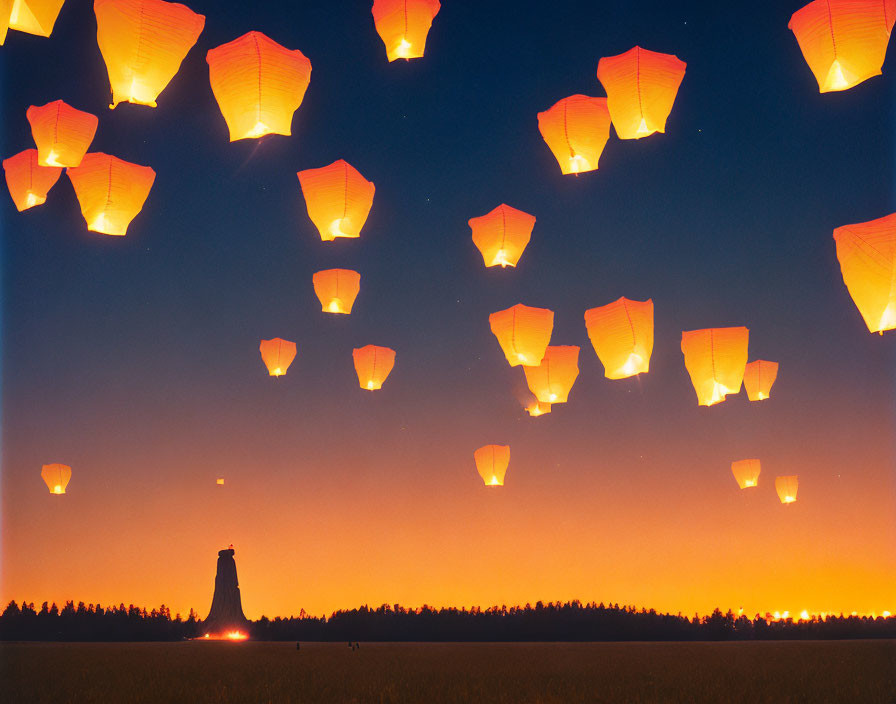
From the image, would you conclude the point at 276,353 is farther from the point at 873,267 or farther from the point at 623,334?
the point at 873,267

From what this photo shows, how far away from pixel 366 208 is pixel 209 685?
15.8 feet

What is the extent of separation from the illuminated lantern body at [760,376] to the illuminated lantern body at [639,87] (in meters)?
4.87

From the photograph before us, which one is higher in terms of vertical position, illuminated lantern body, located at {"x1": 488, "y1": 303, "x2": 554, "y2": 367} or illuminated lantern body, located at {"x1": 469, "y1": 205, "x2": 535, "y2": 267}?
illuminated lantern body, located at {"x1": 469, "y1": 205, "x2": 535, "y2": 267}

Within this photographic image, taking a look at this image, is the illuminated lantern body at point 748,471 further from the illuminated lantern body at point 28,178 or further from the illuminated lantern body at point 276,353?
the illuminated lantern body at point 28,178

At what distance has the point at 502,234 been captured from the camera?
9062mm

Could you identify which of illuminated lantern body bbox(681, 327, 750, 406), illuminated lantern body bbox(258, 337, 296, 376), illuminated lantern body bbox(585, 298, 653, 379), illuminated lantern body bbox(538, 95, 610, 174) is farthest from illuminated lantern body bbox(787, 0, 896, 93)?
illuminated lantern body bbox(258, 337, 296, 376)

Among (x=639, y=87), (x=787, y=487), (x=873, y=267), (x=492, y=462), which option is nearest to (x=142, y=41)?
(x=639, y=87)

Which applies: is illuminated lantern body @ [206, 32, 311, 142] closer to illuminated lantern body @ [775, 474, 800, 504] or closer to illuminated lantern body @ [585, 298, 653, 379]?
illuminated lantern body @ [585, 298, 653, 379]

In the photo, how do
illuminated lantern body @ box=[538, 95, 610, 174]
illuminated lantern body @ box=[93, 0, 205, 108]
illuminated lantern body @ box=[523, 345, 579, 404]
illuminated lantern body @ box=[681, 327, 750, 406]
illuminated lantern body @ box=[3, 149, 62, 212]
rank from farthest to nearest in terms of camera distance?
illuminated lantern body @ box=[523, 345, 579, 404] → illuminated lantern body @ box=[681, 327, 750, 406] → illuminated lantern body @ box=[3, 149, 62, 212] → illuminated lantern body @ box=[538, 95, 610, 174] → illuminated lantern body @ box=[93, 0, 205, 108]

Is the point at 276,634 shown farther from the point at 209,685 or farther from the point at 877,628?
the point at 209,685

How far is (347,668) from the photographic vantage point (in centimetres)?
864

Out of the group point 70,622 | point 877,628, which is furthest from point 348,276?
point 70,622

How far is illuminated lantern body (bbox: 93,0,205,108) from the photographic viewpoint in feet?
19.4

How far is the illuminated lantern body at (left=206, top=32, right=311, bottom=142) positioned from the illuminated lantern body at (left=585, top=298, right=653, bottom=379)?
3652 millimetres
